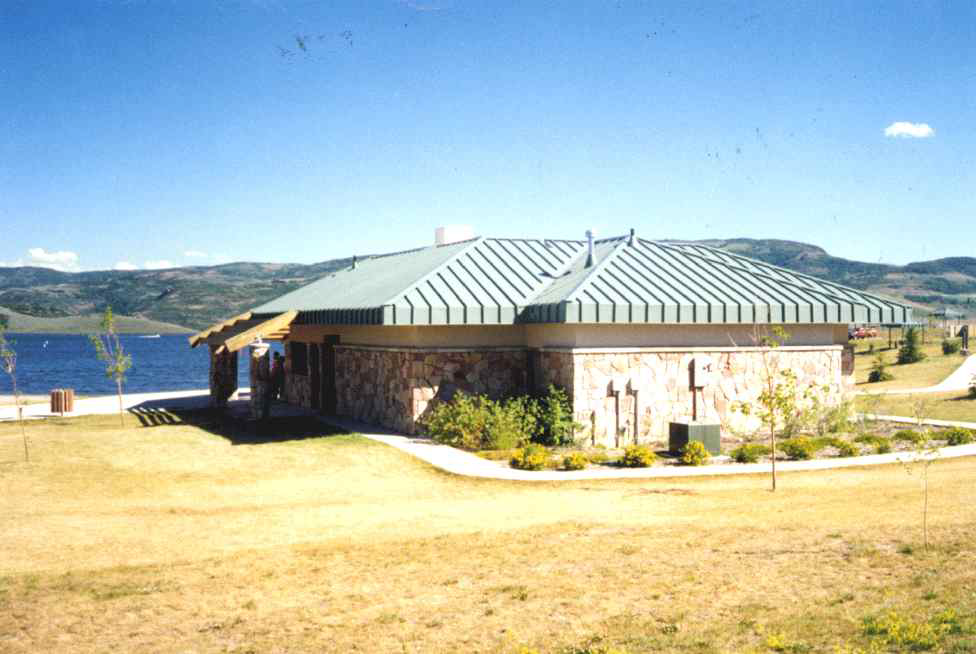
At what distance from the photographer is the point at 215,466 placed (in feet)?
63.6

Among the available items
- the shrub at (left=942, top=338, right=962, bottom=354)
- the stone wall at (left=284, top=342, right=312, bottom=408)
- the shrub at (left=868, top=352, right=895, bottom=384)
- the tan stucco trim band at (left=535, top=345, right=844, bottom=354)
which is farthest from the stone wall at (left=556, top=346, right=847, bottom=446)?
the shrub at (left=942, top=338, right=962, bottom=354)

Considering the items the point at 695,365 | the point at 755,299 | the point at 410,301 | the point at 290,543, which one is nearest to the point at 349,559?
the point at 290,543

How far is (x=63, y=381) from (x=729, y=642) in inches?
3387

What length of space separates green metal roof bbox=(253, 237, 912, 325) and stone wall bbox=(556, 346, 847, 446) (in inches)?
43.6

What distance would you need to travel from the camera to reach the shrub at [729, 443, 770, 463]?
1942 cm

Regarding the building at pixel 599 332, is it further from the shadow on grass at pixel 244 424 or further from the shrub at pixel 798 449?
the shrub at pixel 798 449

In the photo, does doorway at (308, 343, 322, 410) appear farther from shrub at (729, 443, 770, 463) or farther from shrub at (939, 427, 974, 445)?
shrub at (939, 427, 974, 445)

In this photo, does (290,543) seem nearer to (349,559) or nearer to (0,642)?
(349,559)

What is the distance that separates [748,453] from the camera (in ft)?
63.8

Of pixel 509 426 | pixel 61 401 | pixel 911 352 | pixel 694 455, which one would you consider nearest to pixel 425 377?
pixel 509 426

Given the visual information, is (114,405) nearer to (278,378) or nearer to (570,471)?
(278,378)

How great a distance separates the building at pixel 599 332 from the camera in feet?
72.9

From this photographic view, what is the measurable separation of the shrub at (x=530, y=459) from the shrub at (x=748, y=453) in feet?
14.3

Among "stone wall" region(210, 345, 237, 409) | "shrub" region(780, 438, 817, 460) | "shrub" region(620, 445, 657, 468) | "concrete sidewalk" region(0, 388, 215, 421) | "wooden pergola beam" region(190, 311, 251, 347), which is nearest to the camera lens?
"shrub" region(620, 445, 657, 468)
